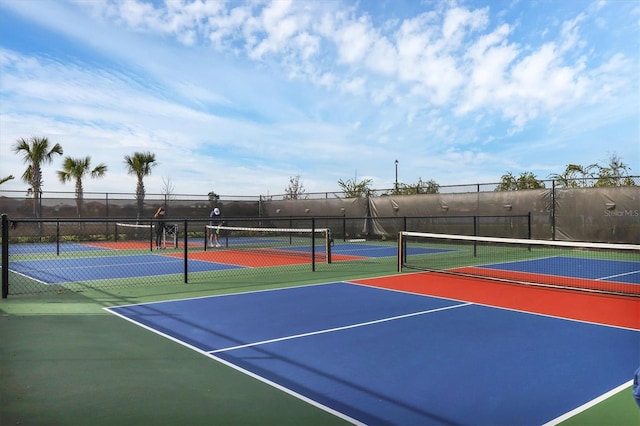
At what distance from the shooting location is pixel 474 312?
689 cm

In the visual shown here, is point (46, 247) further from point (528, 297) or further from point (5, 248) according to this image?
point (528, 297)

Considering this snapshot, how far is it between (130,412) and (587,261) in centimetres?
1356

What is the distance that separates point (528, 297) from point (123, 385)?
20.9ft

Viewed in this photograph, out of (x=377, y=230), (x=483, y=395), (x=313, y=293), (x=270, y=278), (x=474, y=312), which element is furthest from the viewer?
(x=377, y=230)

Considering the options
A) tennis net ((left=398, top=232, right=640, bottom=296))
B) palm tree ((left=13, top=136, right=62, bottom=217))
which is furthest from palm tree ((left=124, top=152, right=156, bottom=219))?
tennis net ((left=398, top=232, right=640, bottom=296))

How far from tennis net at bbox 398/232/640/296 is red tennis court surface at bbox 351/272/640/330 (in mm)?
416

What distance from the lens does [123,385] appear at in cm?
409

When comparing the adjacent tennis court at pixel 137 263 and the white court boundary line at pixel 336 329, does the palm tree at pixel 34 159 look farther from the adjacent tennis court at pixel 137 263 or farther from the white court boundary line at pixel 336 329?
the white court boundary line at pixel 336 329

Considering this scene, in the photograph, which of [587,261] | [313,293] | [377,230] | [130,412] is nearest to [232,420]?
[130,412]

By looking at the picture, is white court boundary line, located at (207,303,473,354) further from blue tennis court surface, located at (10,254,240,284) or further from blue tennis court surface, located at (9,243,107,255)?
blue tennis court surface, located at (9,243,107,255)

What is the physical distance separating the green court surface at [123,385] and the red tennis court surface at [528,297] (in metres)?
3.04

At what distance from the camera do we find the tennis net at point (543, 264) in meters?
9.28

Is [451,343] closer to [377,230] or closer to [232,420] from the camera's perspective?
[232,420]

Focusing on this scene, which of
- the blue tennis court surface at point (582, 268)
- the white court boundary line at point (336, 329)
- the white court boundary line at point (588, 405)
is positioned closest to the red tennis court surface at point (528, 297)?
the white court boundary line at point (336, 329)
